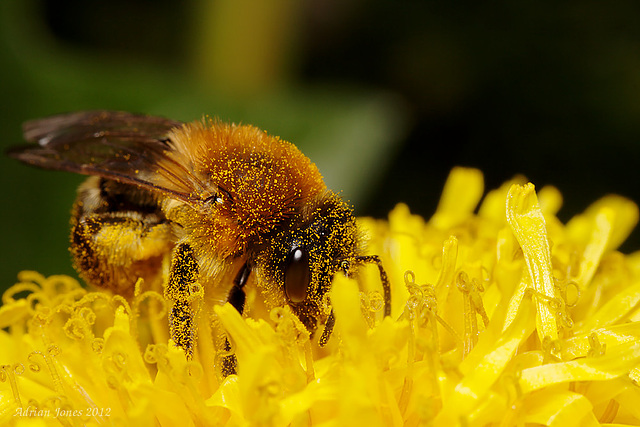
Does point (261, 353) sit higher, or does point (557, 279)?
point (557, 279)

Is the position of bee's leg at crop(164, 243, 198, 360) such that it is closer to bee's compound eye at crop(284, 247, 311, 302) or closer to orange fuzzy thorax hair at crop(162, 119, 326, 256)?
orange fuzzy thorax hair at crop(162, 119, 326, 256)

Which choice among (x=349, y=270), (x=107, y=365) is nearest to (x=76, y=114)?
(x=107, y=365)

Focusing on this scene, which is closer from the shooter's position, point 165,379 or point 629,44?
point 165,379

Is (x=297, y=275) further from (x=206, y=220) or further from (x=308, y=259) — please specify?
(x=206, y=220)

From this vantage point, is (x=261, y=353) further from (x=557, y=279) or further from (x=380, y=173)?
(x=380, y=173)

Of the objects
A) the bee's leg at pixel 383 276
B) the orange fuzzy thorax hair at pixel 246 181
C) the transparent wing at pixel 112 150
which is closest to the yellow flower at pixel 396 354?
the bee's leg at pixel 383 276

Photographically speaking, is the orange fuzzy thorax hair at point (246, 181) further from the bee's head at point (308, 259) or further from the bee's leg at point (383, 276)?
the bee's leg at point (383, 276)
